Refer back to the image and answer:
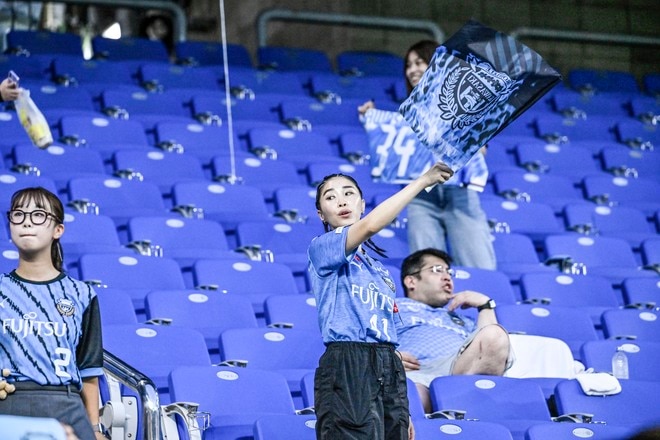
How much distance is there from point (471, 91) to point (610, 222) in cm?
323

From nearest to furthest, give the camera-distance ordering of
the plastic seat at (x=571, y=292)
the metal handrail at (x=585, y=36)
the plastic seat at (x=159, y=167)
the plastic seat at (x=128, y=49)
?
the plastic seat at (x=571, y=292) < the plastic seat at (x=159, y=167) < the plastic seat at (x=128, y=49) < the metal handrail at (x=585, y=36)

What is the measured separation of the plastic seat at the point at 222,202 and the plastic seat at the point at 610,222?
1.52m

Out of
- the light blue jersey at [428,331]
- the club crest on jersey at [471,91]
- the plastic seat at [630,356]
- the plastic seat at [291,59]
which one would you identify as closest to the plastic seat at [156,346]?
the light blue jersey at [428,331]

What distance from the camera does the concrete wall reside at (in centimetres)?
931

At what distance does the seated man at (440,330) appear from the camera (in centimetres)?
407

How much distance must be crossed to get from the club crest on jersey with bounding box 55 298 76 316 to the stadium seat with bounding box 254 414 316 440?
2.28 ft

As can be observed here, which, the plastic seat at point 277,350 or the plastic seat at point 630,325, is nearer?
the plastic seat at point 277,350

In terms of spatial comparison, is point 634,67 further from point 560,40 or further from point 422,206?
point 422,206

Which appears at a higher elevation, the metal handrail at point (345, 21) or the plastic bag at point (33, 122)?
the metal handrail at point (345, 21)

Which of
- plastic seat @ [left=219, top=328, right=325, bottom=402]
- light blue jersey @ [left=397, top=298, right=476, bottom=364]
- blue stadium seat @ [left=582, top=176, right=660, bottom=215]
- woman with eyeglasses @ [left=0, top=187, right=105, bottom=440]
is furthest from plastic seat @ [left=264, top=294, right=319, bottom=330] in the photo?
blue stadium seat @ [left=582, top=176, right=660, bottom=215]

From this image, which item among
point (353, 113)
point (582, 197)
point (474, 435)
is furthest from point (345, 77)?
point (474, 435)

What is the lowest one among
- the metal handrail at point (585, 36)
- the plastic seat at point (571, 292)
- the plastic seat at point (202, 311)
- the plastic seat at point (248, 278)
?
the plastic seat at point (202, 311)

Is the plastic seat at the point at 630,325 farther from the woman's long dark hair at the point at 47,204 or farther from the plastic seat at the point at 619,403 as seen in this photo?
the woman's long dark hair at the point at 47,204

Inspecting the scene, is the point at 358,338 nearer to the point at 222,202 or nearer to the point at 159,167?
the point at 222,202
